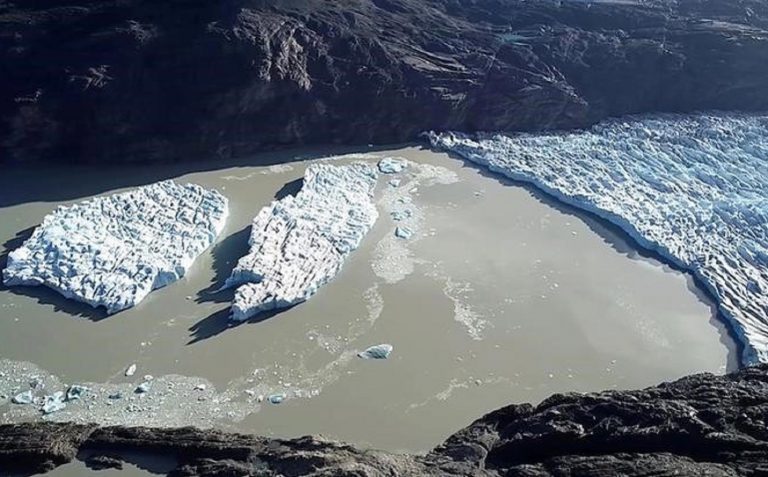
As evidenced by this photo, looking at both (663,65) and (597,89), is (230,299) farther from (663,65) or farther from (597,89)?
(663,65)

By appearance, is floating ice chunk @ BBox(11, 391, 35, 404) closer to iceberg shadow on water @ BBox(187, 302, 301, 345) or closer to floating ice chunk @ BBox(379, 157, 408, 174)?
iceberg shadow on water @ BBox(187, 302, 301, 345)

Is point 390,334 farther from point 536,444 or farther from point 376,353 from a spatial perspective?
point 536,444

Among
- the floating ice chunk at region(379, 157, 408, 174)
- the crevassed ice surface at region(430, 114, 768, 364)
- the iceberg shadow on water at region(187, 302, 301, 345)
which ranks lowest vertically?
the iceberg shadow on water at region(187, 302, 301, 345)

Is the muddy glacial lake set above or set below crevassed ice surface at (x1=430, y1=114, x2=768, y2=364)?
below

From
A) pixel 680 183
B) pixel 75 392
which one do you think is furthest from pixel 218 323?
pixel 680 183

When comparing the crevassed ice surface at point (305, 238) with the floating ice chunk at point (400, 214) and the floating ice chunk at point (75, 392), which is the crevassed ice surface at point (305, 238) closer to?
the floating ice chunk at point (400, 214)

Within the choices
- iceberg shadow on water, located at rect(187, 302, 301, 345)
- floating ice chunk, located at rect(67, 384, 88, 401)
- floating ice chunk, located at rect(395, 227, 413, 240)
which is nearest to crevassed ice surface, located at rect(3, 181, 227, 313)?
iceberg shadow on water, located at rect(187, 302, 301, 345)

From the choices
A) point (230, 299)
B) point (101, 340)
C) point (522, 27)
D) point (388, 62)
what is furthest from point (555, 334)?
point (522, 27)
